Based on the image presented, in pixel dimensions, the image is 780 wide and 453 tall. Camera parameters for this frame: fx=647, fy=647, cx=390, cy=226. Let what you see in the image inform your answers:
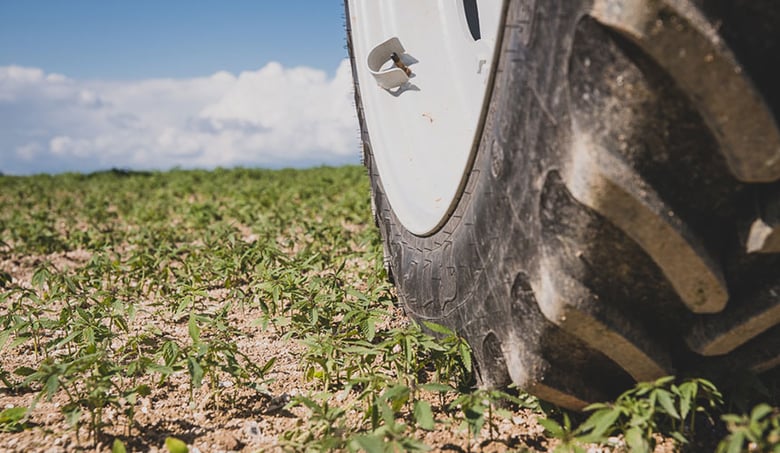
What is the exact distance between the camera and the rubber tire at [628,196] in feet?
2.68

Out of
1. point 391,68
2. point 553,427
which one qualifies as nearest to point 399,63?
point 391,68

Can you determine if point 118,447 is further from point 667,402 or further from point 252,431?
point 667,402

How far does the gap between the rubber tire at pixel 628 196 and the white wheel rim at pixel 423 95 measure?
1.70 ft

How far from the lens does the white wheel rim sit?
1.84 m

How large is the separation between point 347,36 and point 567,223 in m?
1.56

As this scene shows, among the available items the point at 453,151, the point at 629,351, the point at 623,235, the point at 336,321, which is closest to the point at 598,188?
the point at 623,235

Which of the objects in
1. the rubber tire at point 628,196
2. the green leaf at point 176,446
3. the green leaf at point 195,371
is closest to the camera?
the rubber tire at point 628,196

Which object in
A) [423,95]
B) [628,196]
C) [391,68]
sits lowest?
[628,196]

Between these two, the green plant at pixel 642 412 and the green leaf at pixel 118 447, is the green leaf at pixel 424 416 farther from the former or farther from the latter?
the green leaf at pixel 118 447

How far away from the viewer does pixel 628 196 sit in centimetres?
90

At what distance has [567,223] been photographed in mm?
1005

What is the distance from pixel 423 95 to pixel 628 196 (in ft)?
4.12

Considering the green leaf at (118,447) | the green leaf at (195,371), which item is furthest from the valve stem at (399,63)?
the green leaf at (118,447)

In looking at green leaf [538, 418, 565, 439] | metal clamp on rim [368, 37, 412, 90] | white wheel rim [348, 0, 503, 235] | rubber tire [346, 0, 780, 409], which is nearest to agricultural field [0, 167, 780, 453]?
green leaf [538, 418, 565, 439]
